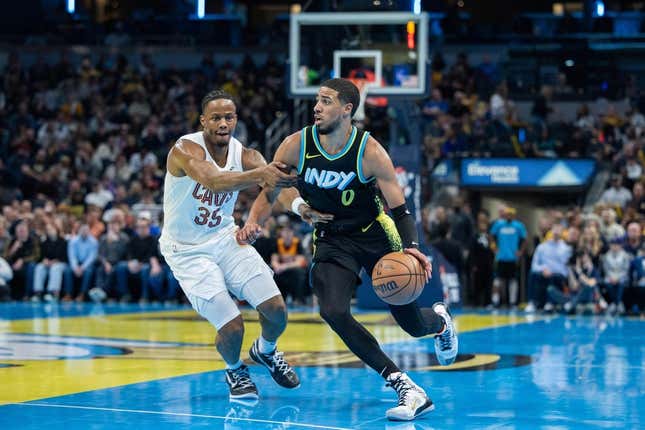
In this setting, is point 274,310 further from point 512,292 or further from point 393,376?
point 512,292

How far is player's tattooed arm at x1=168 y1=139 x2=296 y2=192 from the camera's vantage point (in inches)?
282

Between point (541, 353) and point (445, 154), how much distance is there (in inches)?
519

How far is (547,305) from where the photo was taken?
18.5m

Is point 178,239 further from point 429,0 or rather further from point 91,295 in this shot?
point 429,0

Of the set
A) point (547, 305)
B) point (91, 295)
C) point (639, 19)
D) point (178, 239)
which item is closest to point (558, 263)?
point (547, 305)

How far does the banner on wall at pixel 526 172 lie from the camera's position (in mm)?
23172

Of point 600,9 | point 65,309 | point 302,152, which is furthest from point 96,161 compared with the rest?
point 302,152

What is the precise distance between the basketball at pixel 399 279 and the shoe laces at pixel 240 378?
141 centimetres

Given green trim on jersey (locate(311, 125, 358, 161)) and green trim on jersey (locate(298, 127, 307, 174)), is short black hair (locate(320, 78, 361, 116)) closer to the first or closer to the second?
green trim on jersey (locate(311, 125, 358, 161))

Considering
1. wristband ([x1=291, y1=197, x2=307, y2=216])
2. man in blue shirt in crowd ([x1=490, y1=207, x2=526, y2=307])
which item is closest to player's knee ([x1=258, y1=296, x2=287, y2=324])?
wristband ([x1=291, y1=197, x2=307, y2=216])

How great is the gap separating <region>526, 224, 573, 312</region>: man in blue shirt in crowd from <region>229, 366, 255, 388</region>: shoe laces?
11005mm

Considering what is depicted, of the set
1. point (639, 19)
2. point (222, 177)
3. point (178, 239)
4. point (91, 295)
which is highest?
point (639, 19)

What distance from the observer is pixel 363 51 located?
58.0 ft

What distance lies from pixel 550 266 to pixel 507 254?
1247 mm
